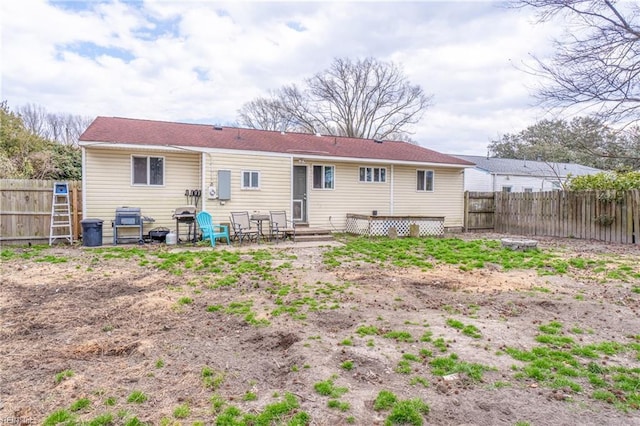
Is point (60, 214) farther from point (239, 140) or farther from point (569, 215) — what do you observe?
point (569, 215)

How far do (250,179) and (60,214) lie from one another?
17.4 ft

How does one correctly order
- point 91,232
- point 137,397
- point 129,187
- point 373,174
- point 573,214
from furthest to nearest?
point 373,174 → point 573,214 → point 129,187 → point 91,232 → point 137,397

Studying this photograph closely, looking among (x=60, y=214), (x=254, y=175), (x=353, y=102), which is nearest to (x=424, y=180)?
(x=254, y=175)

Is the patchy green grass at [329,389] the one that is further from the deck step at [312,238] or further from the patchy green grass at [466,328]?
the deck step at [312,238]

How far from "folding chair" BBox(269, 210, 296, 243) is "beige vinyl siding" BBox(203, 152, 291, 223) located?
1.62 ft

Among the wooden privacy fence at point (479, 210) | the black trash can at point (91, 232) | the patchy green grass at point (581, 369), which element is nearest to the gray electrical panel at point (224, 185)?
the black trash can at point (91, 232)

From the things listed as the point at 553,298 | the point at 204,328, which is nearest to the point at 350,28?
the point at 553,298

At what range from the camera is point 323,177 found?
44.3ft

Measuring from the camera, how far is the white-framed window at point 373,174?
14.1 metres

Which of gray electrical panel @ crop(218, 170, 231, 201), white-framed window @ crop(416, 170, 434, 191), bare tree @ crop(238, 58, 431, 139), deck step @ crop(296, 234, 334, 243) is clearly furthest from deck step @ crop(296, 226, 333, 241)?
bare tree @ crop(238, 58, 431, 139)

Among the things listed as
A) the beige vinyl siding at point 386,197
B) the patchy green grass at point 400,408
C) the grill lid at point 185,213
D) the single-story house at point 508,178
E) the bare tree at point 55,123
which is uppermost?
the bare tree at point 55,123

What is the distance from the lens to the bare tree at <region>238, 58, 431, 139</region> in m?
27.7

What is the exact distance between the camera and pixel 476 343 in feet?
12.2

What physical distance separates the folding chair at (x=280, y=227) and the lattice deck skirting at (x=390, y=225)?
2.45 meters
